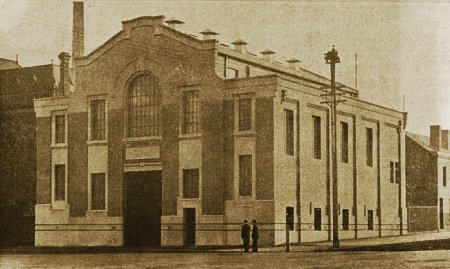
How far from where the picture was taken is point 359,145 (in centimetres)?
5109

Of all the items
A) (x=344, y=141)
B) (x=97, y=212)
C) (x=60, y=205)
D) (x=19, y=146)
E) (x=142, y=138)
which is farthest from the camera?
(x=19, y=146)

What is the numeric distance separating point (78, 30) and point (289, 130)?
22984mm

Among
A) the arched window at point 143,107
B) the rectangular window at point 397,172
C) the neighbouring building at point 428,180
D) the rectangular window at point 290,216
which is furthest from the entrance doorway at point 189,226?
the neighbouring building at point 428,180

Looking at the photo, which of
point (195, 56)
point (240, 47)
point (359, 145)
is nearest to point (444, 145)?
point (359, 145)

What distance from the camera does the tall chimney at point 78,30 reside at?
58.3 metres

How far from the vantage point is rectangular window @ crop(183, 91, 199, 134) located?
43812 millimetres

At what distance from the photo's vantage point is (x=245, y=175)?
42219mm

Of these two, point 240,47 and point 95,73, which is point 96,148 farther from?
point 240,47

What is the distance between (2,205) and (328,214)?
25373 millimetres

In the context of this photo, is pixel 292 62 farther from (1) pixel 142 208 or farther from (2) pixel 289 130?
(1) pixel 142 208

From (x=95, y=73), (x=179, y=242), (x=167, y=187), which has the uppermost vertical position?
(x=95, y=73)

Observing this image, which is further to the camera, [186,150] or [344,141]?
[344,141]

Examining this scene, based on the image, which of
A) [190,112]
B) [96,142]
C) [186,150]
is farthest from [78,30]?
[186,150]

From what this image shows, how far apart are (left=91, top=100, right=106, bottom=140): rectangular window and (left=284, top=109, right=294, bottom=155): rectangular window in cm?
1114
